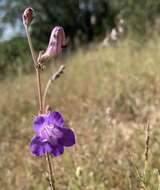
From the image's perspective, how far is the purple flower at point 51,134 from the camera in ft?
6.70

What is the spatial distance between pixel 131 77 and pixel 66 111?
30.3 inches

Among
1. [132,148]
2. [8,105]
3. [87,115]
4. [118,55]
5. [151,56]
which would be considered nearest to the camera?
[132,148]

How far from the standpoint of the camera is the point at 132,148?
3.96 meters

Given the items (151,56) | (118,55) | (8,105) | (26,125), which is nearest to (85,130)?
(26,125)

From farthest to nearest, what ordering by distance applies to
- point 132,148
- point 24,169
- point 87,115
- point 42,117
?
point 87,115 → point 24,169 → point 132,148 → point 42,117

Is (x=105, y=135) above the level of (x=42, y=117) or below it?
below

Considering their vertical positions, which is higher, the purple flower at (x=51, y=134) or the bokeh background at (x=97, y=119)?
the purple flower at (x=51, y=134)

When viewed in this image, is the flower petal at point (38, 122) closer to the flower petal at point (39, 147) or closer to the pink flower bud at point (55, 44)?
the flower petal at point (39, 147)

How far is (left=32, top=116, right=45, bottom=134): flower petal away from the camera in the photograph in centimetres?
205

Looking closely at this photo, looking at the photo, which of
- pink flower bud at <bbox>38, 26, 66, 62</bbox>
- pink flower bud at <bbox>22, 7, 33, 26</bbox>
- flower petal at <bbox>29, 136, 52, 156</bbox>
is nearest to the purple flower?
flower petal at <bbox>29, 136, 52, 156</bbox>

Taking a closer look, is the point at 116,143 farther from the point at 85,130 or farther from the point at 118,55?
the point at 118,55

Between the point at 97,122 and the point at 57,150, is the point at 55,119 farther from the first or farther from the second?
the point at 97,122

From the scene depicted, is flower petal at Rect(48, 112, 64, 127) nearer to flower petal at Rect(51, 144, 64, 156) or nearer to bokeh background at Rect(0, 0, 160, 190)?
flower petal at Rect(51, 144, 64, 156)

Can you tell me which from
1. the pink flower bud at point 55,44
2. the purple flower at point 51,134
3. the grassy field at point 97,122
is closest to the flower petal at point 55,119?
the purple flower at point 51,134
